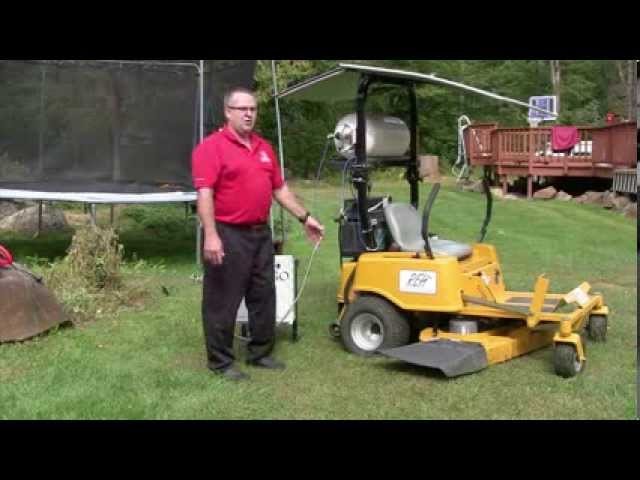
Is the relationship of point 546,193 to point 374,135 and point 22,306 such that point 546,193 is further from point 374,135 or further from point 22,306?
point 22,306

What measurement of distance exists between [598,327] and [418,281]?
4.95 feet

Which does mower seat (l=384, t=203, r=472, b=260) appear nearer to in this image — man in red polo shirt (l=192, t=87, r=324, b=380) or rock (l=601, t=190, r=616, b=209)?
man in red polo shirt (l=192, t=87, r=324, b=380)

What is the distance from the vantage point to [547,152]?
20.2m

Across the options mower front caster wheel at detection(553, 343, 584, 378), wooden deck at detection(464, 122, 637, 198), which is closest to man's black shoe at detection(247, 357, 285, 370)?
mower front caster wheel at detection(553, 343, 584, 378)

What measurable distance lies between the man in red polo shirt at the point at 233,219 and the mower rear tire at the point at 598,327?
7.73ft

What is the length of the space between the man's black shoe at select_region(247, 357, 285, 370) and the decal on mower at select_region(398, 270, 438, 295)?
38.4 inches

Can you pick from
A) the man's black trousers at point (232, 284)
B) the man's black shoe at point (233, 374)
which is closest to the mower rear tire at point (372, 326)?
the man's black trousers at point (232, 284)

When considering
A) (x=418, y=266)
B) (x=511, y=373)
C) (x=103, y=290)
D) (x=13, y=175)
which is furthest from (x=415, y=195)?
(x=13, y=175)

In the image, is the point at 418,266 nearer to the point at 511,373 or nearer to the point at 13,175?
the point at 511,373

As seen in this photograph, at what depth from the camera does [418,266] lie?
18.4 ft

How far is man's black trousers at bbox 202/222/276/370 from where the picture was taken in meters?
5.24
